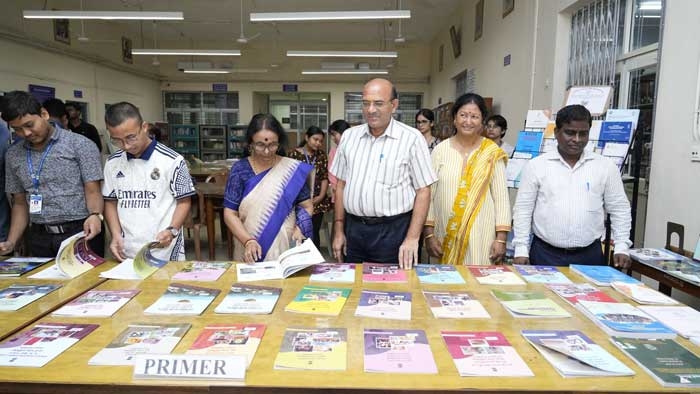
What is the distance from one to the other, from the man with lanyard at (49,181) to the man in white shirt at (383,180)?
1143mm

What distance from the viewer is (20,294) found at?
54.3 inches

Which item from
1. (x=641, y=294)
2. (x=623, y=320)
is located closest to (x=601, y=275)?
(x=641, y=294)

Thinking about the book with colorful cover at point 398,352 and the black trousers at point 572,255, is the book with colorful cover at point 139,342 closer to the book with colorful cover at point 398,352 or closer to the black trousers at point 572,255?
the book with colorful cover at point 398,352

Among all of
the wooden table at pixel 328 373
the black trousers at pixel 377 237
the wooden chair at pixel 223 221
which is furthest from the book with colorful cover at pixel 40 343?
the wooden chair at pixel 223 221

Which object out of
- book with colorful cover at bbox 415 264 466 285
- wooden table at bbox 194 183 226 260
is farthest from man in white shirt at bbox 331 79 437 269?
wooden table at bbox 194 183 226 260

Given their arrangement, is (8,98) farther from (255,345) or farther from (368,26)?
(368,26)

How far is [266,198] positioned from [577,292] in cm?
127

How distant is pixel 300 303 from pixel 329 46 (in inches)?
428

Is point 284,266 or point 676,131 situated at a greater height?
point 676,131

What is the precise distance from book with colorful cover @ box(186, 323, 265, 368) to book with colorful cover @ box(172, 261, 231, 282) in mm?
442

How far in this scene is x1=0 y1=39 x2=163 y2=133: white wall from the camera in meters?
6.57

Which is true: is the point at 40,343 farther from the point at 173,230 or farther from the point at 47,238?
the point at 47,238

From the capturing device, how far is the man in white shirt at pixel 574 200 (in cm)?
188

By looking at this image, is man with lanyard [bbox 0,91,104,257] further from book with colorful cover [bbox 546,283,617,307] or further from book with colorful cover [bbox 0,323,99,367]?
book with colorful cover [bbox 546,283,617,307]
